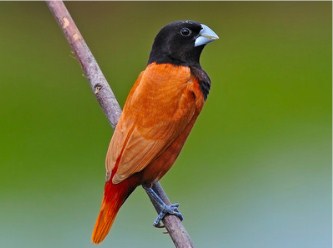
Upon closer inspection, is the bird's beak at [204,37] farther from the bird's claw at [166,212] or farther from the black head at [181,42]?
the bird's claw at [166,212]

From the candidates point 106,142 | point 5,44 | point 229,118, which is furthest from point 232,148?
point 5,44

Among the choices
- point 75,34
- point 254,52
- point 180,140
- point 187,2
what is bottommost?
point 180,140

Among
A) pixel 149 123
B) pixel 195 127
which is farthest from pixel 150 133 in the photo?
pixel 195 127

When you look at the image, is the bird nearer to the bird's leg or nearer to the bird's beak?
the bird's leg

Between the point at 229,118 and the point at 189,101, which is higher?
the point at 229,118

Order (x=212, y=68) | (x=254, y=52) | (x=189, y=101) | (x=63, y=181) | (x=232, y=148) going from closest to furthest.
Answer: (x=189, y=101) → (x=63, y=181) → (x=232, y=148) → (x=212, y=68) → (x=254, y=52)

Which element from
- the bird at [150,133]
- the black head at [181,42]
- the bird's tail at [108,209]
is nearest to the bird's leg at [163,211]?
the bird at [150,133]

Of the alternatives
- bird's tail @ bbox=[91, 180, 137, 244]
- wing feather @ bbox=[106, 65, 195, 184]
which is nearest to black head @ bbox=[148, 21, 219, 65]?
wing feather @ bbox=[106, 65, 195, 184]

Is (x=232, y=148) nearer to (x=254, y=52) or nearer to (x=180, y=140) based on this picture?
(x=254, y=52)

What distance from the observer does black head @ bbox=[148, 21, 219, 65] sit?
4.17m

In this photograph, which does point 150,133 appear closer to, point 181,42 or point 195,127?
point 181,42

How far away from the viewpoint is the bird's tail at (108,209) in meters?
3.85

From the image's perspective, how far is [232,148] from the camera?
6.09 m

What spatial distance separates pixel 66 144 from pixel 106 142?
0.72 ft
